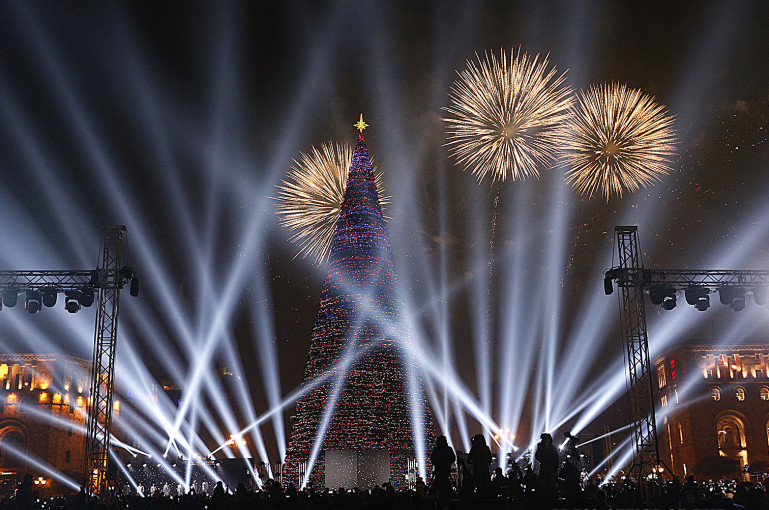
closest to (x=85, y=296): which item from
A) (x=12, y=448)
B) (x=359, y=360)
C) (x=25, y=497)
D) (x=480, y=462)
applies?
(x=25, y=497)

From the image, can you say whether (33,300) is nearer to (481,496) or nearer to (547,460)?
(481,496)

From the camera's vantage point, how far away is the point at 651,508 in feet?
52.8

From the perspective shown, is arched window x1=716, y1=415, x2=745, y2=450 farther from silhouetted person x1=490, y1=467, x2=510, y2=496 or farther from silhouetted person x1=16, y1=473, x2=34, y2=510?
silhouetted person x1=16, y1=473, x2=34, y2=510

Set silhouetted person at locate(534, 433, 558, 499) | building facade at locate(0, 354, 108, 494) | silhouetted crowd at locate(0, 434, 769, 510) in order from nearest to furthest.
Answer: silhouetted crowd at locate(0, 434, 769, 510), silhouetted person at locate(534, 433, 558, 499), building facade at locate(0, 354, 108, 494)

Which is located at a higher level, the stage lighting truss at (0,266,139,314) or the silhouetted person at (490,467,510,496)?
the stage lighting truss at (0,266,139,314)

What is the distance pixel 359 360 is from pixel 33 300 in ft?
37.1

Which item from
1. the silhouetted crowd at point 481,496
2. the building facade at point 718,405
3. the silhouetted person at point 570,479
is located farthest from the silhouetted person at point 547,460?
the building facade at point 718,405

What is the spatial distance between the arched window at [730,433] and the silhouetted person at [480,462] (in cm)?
6200

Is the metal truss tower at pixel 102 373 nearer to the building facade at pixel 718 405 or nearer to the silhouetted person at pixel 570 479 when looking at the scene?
the silhouetted person at pixel 570 479

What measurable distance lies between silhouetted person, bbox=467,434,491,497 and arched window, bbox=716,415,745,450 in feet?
203

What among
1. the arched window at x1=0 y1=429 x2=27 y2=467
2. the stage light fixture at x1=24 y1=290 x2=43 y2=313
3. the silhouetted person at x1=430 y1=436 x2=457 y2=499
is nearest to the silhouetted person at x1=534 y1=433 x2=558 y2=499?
the silhouetted person at x1=430 y1=436 x2=457 y2=499

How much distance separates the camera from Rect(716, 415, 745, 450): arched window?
219ft

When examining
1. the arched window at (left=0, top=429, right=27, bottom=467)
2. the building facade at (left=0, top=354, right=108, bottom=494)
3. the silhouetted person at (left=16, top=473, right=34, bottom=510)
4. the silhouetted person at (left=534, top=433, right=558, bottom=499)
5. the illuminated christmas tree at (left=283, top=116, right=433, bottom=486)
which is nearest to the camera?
the silhouetted person at (left=534, top=433, right=558, bottom=499)

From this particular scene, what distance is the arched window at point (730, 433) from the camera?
66.6 m
